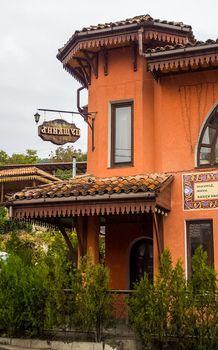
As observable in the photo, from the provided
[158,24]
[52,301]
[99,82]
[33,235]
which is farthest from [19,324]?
[33,235]

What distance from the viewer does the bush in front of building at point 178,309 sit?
10172 mm

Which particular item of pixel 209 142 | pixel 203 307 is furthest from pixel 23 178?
pixel 203 307

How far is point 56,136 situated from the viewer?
15195mm

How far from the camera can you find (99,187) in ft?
38.9

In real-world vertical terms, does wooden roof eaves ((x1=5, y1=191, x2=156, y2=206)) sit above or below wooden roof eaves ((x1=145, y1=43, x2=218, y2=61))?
below

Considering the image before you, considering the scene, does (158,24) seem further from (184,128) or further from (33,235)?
(33,235)

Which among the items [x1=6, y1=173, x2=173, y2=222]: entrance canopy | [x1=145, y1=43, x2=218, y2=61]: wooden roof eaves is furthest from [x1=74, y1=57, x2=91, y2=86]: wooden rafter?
[x1=6, y1=173, x2=173, y2=222]: entrance canopy

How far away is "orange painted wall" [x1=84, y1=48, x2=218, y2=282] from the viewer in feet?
41.3

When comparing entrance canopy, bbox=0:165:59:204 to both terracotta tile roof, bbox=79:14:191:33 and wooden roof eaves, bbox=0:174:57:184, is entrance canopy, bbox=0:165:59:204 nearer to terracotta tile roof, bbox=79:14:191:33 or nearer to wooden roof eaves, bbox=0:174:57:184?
wooden roof eaves, bbox=0:174:57:184

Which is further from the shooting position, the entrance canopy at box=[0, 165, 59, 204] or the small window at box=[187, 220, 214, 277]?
the entrance canopy at box=[0, 165, 59, 204]

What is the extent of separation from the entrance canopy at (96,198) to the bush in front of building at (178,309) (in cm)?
135

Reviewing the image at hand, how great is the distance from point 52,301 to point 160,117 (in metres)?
5.40

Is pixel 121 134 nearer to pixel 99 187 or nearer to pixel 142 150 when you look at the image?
pixel 142 150

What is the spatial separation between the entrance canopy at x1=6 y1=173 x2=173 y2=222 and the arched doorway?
2.44 metres
